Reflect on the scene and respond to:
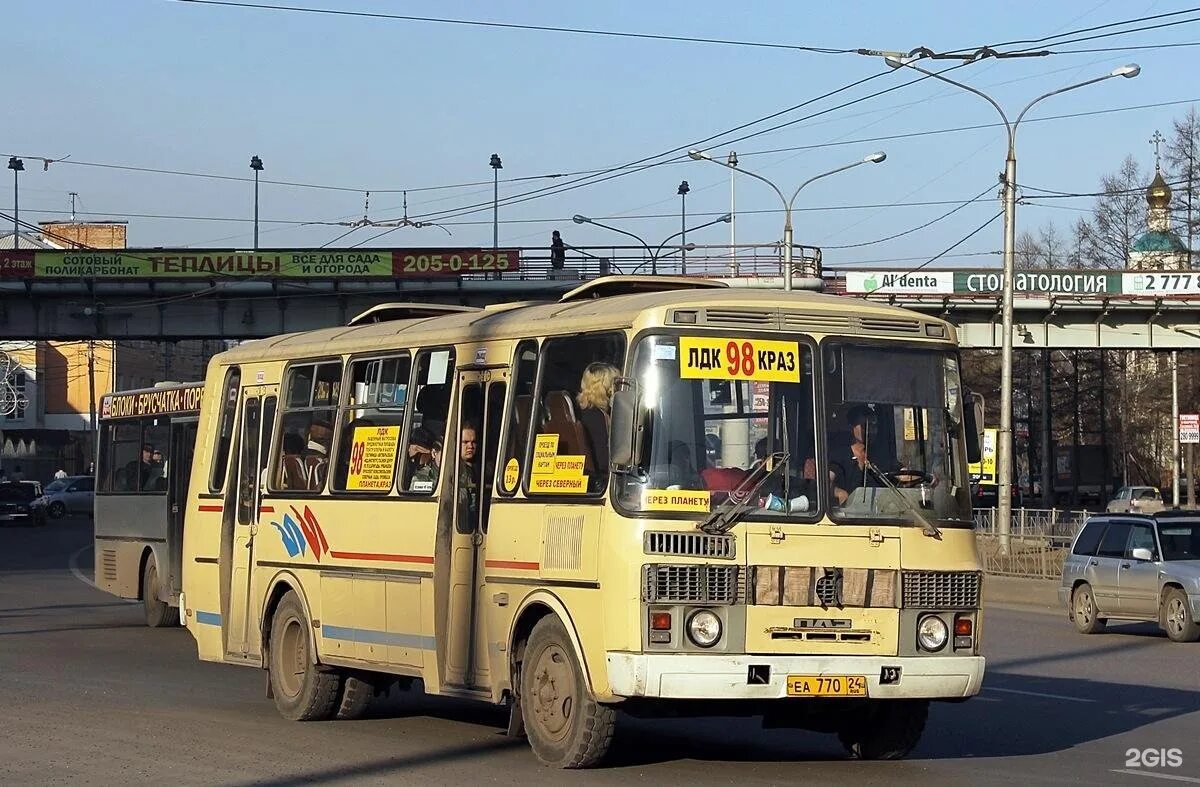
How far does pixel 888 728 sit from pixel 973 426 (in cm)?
189

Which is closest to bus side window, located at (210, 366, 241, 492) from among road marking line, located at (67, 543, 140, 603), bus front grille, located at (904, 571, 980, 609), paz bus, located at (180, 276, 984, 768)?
paz bus, located at (180, 276, 984, 768)

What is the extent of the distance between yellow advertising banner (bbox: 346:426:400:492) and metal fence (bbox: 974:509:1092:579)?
20.3 metres

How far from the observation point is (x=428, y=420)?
11586 mm

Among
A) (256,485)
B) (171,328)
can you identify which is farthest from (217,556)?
(171,328)

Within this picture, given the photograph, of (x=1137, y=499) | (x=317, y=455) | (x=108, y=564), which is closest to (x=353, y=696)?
(x=317, y=455)

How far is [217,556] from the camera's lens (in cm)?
1414

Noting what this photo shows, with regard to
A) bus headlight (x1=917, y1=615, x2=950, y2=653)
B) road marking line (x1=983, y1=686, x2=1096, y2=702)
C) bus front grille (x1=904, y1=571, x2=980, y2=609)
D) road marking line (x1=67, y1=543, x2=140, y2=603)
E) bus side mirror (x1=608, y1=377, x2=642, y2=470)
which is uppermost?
bus side mirror (x1=608, y1=377, x2=642, y2=470)

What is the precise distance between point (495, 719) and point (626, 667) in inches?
148

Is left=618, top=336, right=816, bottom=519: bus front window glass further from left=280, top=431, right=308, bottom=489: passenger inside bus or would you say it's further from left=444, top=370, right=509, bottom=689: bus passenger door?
left=280, top=431, right=308, bottom=489: passenger inside bus

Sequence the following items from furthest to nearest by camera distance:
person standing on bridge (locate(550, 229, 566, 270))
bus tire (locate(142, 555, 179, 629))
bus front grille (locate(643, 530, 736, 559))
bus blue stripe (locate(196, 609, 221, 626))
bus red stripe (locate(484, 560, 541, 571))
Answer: person standing on bridge (locate(550, 229, 566, 270)), bus tire (locate(142, 555, 179, 629)), bus blue stripe (locate(196, 609, 221, 626)), bus red stripe (locate(484, 560, 541, 571)), bus front grille (locate(643, 530, 736, 559))

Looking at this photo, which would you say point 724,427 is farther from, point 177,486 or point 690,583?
point 177,486

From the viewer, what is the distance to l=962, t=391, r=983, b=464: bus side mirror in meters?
10.2

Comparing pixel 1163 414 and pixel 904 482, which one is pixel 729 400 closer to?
pixel 904 482

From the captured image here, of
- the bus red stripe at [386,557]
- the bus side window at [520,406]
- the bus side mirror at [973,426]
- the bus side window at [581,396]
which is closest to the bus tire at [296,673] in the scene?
the bus red stripe at [386,557]
